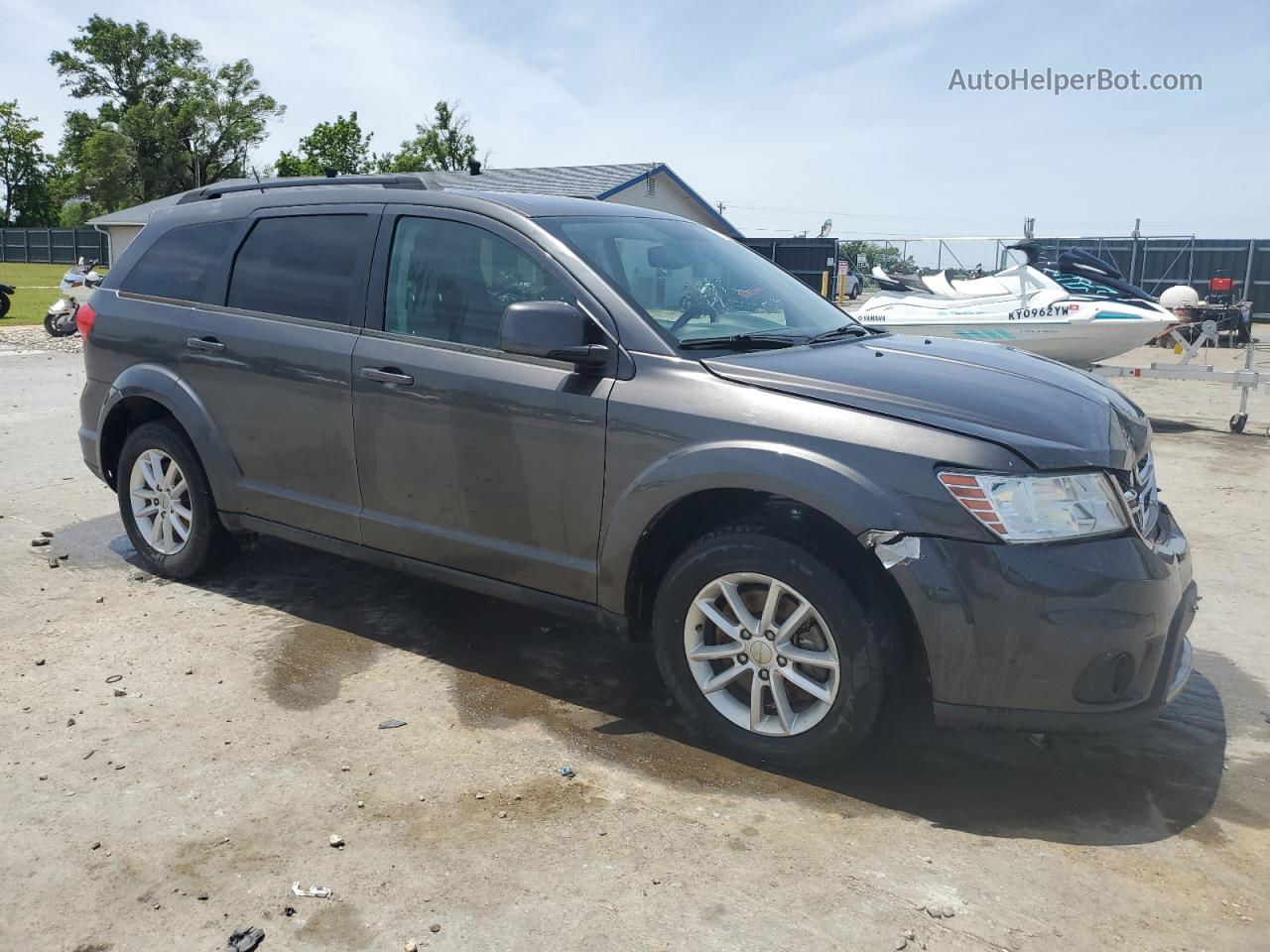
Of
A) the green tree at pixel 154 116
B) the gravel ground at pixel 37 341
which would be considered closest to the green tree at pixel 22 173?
the green tree at pixel 154 116

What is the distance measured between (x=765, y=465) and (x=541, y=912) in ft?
4.72

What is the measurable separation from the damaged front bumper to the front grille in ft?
0.36

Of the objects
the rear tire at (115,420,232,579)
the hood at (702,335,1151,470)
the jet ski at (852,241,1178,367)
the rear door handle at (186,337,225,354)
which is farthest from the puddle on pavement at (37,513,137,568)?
the jet ski at (852,241,1178,367)

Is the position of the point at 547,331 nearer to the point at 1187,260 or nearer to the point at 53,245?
the point at 1187,260

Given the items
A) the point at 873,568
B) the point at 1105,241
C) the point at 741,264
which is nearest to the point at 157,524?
the point at 741,264

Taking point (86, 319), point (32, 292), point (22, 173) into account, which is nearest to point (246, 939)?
point (86, 319)

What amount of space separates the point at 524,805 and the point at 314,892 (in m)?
0.68

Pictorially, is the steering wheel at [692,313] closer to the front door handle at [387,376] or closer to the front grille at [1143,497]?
the front door handle at [387,376]

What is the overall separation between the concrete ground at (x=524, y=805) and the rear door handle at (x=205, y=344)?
120 centimetres

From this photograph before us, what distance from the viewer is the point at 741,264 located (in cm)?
459

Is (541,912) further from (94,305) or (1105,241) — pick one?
(1105,241)

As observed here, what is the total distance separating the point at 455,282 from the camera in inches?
163

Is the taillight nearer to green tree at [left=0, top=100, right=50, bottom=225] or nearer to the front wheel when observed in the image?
the front wheel

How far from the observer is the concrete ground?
2686 mm
